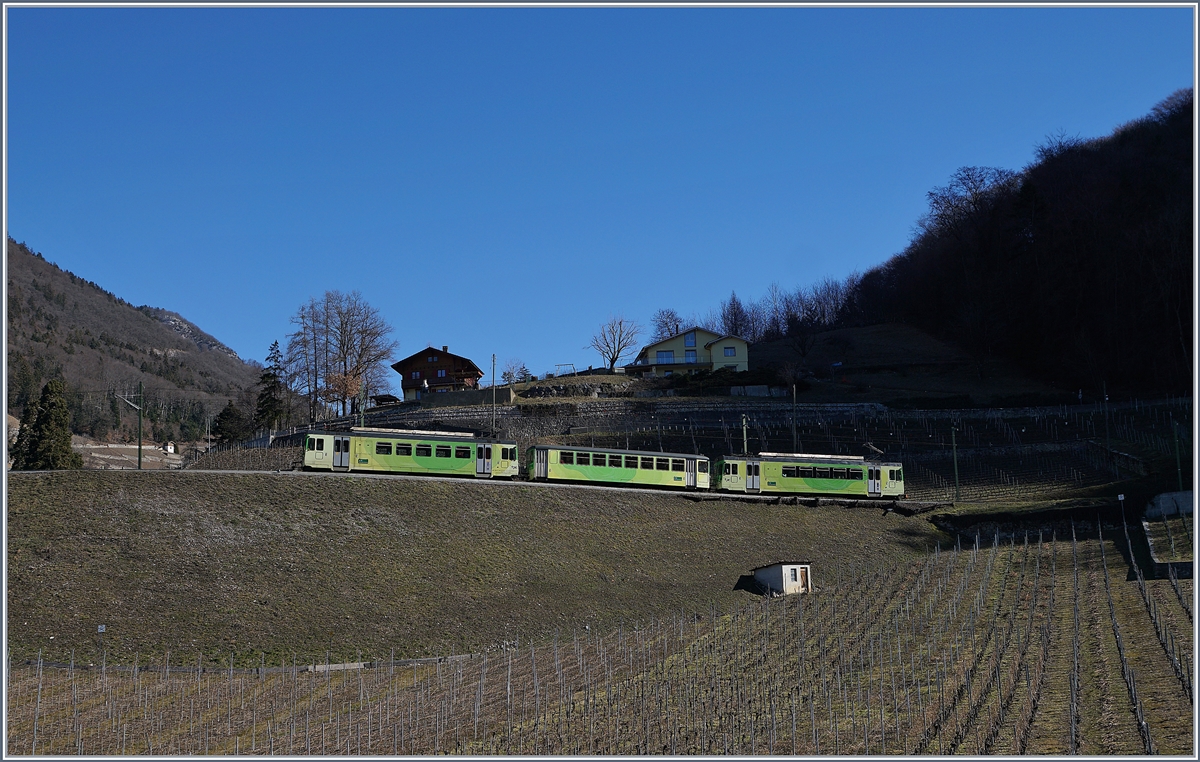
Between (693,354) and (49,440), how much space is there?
6463 cm

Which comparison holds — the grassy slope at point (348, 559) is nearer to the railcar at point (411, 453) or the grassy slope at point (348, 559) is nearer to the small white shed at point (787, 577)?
the small white shed at point (787, 577)

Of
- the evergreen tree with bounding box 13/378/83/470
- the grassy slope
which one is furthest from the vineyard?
the evergreen tree with bounding box 13/378/83/470

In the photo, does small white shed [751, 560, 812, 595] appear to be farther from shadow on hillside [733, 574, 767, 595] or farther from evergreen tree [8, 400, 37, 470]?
evergreen tree [8, 400, 37, 470]

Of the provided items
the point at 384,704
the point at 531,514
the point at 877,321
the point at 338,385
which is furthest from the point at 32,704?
the point at 877,321

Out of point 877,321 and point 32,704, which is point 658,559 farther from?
point 877,321

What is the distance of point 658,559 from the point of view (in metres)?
39.1

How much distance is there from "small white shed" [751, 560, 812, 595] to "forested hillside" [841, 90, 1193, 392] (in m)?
55.2

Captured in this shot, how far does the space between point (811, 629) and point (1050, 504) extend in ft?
82.4

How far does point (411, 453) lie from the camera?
1738 inches

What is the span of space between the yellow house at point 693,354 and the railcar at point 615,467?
48.1 m

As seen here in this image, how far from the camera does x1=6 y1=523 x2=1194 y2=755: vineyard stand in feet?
67.2

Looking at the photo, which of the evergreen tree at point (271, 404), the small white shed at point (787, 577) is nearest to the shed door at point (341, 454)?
the small white shed at point (787, 577)

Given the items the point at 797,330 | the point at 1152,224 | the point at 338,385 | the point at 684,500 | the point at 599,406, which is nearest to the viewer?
the point at 684,500

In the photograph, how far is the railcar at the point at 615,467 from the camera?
4634 cm
